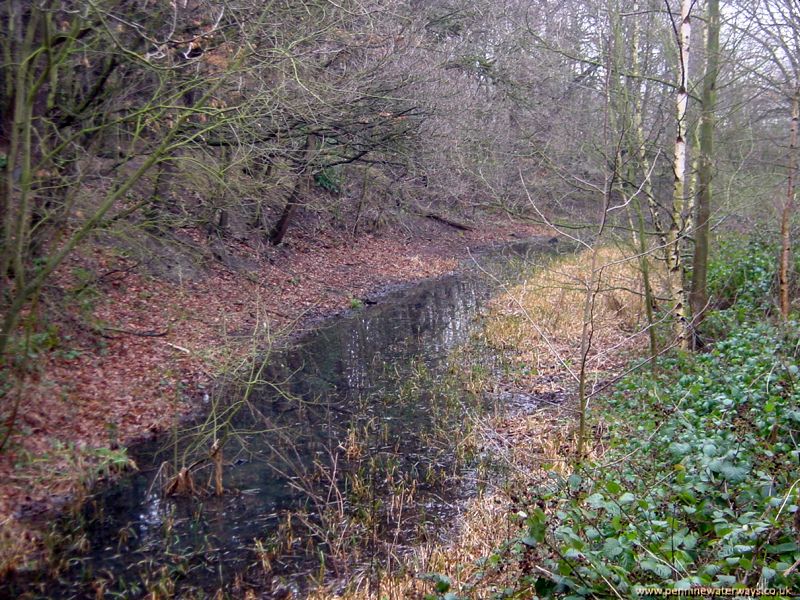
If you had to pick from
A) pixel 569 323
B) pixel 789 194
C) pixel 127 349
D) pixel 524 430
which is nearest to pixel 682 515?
pixel 524 430

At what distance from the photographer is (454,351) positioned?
12945 mm

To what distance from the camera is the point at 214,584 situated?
587 cm

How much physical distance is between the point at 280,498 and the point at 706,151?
262 inches

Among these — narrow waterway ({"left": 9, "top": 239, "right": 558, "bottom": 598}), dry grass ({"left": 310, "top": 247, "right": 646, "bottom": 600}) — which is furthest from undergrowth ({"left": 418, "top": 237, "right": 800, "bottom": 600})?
narrow waterway ({"left": 9, "top": 239, "right": 558, "bottom": 598})

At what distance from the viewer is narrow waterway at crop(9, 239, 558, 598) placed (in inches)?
237

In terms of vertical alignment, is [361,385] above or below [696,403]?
below

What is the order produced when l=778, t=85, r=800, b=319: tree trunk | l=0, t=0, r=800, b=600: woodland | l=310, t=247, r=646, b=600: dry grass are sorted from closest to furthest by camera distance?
l=0, t=0, r=800, b=600: woodland, l=310, t=247, r=646, b=600: dry grass, l=778, t=85, r=800, b=319: tree trunk

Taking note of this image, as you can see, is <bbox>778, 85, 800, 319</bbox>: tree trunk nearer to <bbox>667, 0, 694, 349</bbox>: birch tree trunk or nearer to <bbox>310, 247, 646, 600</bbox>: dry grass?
<bbox>667, 0, 694, 349</bbox>: birch tree trunk

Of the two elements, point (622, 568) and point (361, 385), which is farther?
point (361, 385)

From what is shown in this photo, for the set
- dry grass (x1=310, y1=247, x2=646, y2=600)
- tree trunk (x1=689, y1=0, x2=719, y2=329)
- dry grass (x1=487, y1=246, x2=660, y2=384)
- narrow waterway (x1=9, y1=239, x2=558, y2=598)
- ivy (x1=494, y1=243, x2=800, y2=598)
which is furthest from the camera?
dry grass (x1=487, y1=246, x2=660, y2=384)

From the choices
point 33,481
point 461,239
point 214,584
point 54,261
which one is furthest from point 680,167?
point 461,239

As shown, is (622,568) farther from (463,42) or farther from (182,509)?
(463,42)

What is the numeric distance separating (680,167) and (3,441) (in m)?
8.59

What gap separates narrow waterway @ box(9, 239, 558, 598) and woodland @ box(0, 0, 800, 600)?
2.1 inches
